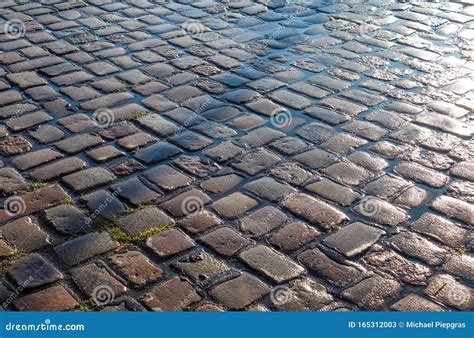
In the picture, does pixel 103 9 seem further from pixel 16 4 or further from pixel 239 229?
pixel 239 229

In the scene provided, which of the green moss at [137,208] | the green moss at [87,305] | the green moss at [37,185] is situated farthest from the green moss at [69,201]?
the green moss at [87,305]

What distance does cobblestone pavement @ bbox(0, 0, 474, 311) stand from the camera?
3.42m

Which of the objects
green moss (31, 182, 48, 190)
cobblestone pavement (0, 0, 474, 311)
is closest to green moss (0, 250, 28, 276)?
cobblestone pavement (0, 0, 474, 311)

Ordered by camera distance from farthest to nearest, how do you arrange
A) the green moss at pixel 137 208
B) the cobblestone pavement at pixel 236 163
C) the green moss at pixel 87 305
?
the green moss at pixel 137 208
the cobblestone pavement at pixel 236 163
the green moss at pixel 87 305

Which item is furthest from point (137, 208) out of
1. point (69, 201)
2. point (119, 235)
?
point (69, 201)

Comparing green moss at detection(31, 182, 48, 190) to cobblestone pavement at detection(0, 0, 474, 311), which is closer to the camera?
cobblestone pavement at detection(0, 0, 474, 311)

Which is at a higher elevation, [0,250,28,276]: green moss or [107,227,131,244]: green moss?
[107,227,131,244]: green moss

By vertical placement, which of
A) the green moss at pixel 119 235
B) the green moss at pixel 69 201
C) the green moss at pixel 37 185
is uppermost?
the green moss at pixel 119 235

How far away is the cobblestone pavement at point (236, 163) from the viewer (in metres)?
3.42

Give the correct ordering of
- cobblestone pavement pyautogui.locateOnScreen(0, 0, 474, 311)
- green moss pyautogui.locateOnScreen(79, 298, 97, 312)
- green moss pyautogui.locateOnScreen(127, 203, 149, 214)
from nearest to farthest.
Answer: green moss pyautogui.locateOnScreen(79, 298, 97, 312) < cobblestone pavement pyautogui.locateOnScreen(0, 0, 474, 311) < green moss pyautogui.locateOnScreen(127, 203, 149, 214)

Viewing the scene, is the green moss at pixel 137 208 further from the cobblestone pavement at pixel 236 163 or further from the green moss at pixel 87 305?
the green moss at pixel 87 305

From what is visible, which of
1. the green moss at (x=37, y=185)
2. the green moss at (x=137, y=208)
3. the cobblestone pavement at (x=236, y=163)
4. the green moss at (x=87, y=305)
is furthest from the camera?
the green moss at (x=37, y=185)

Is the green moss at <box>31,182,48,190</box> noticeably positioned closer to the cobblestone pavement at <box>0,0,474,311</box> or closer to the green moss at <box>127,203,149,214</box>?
the cobblestone pavement at <box>0,0,474,311</box>

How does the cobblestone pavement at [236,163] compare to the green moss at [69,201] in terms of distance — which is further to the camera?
the green moss at [69,201]
